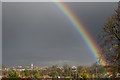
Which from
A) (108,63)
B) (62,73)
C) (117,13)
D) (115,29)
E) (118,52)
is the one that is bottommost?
(62,73)

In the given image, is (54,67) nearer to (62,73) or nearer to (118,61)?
(62,73)

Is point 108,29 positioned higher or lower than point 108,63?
higher

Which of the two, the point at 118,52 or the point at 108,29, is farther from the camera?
the point at 108,29

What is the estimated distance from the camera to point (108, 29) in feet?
23.9

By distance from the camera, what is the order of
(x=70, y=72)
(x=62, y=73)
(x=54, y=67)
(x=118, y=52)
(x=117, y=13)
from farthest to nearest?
(x=54, y=67), (x=62, y=73), (x=70, y=72), (x=117, y=13), (x=118, y=52)

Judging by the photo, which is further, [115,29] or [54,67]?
[54,67]

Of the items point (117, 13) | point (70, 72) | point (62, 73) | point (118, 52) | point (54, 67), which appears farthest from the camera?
point (54, 67)

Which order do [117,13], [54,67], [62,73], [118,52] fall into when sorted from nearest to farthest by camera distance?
[118,52] → [117,13] → [62,73] → [54,67]

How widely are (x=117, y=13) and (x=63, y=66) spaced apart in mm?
35210

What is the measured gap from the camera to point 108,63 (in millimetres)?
6727

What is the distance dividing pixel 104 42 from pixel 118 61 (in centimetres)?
98

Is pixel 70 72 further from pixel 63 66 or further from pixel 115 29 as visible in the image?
pixel 115 29

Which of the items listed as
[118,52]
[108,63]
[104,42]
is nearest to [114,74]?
[108,63]

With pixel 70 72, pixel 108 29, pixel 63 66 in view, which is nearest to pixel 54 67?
pixel 63 66
